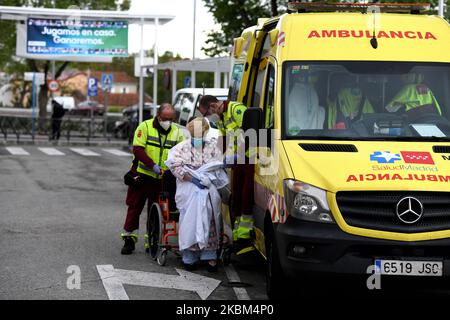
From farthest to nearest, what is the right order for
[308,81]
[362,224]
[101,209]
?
1. [101,209]
2. [308,81]
3. [362,224]

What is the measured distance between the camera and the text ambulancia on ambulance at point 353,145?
7.68 m

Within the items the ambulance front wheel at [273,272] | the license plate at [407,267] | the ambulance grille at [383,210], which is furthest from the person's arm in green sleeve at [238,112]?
the license plate at [407,267]

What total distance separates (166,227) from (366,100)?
2943 millimetres

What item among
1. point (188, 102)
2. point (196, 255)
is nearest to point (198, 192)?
point (196, 255)

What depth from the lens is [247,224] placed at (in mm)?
10195

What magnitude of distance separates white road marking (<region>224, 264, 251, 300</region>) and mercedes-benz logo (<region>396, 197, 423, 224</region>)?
6.21 feet

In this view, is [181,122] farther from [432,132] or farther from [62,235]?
[432,132]

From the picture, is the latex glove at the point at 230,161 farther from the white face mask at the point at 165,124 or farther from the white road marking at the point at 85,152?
the white road marking at the point at 85,152

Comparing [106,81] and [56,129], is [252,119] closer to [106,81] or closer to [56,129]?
[56,129]

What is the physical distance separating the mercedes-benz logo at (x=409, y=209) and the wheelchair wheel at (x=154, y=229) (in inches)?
141

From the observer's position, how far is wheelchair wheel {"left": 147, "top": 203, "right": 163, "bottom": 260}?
1074 cm

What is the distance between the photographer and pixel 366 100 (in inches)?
353

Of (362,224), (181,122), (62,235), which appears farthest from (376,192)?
(181,122)
